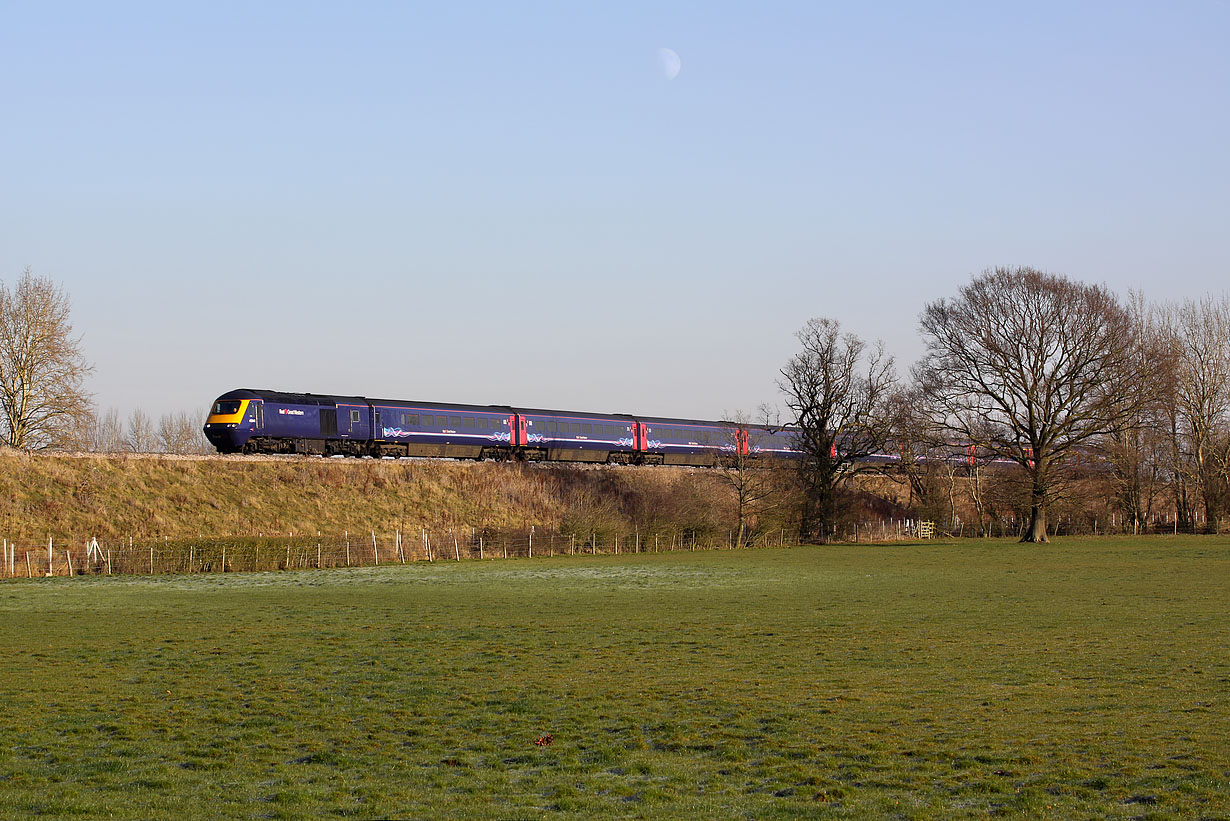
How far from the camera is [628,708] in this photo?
45.6ft

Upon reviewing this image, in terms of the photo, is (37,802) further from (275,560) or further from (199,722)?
(275,560)

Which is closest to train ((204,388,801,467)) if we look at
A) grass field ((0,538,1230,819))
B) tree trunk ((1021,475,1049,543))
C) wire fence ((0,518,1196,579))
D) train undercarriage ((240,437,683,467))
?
train undercarriage ((240,437,683,467))

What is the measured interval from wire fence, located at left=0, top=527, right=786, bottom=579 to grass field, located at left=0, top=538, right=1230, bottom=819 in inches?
689

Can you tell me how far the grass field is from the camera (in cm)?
969

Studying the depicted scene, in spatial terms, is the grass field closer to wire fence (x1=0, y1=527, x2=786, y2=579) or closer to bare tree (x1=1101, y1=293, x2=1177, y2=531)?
wire fence (x1=0, y1=527, x2=786, y2=579)

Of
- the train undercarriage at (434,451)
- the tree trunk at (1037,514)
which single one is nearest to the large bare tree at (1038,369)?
the tree trunk at (1037,514)

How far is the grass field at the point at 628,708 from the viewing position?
31.8 ft

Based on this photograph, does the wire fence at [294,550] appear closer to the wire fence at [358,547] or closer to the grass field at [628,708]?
the wire fence at [358,547]

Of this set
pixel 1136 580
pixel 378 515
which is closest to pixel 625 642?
pixel 1136 580

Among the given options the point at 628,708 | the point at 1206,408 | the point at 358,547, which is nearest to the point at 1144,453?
the point at 1206,408

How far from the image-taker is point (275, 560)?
48.7 meters

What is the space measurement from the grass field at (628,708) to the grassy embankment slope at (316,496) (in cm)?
2452

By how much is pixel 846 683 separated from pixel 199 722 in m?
8.15

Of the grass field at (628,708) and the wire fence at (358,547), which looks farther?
the wire fence at (358,547)
